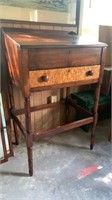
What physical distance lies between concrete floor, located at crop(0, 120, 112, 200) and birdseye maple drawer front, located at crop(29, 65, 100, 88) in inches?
29.4

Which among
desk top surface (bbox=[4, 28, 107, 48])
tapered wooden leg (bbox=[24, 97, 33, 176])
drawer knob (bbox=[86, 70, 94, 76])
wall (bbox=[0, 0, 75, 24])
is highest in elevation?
wall (bbox=[0, 0, 75, 24])

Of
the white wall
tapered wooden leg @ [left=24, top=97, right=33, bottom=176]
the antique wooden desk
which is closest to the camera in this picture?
the antique wooden desk

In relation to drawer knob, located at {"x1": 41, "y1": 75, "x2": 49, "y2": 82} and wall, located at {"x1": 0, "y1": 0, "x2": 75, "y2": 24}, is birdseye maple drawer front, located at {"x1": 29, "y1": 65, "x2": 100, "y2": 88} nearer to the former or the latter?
drawer knob, located at {"x1": 41, "y1": 75, "x2": 49, "y2": 82}

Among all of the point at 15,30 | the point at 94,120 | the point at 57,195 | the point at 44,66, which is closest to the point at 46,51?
the point at 44,66

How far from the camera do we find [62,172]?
1527mm

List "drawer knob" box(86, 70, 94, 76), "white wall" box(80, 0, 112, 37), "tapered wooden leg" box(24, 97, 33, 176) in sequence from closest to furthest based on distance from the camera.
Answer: "tapered wooden leg" box(24, 97, 33, 176) → "drawer knob" box(86, 70, 94, 76) → "white wall" box(80, 0, 112, 37)

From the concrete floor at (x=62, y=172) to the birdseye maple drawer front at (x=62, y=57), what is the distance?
2.84ft

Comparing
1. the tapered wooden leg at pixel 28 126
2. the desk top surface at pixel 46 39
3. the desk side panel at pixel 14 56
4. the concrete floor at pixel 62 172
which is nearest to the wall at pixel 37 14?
the desk top surface at pixel 46 39

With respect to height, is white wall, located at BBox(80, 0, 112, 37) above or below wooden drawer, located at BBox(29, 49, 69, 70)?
above

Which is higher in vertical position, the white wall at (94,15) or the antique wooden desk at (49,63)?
the white wall at (94,15)

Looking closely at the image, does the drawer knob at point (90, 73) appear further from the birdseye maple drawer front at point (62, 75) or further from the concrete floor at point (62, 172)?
the concrete floor at point (62, 172)

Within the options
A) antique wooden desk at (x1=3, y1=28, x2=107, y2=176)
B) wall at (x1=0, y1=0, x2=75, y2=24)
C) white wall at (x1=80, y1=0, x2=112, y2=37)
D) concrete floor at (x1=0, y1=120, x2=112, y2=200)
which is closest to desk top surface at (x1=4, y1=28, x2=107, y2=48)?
antique wooden desk at (x1=3, y1=28, x2=107, y2=176)

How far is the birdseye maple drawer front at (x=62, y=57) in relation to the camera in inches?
44.9

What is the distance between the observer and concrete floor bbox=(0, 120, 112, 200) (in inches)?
52.4
